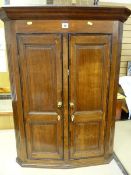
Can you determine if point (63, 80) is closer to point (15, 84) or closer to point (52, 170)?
point (15, 84)

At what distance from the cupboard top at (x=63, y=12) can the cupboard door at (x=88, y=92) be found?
0.68 feet

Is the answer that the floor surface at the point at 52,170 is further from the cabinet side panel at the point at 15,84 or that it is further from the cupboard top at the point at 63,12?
the cupboard top at the point at 63,12

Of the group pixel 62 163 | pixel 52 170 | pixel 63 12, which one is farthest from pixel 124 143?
pixel 63 12

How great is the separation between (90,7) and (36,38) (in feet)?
2.11

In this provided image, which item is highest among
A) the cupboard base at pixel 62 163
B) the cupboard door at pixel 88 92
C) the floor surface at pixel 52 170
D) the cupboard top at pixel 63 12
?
the cupboard top at pixel 63 12

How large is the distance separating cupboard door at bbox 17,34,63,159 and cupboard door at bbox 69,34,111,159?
0.15 m

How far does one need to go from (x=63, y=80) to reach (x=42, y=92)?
0.29 meters

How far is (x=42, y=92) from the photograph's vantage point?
2.30m

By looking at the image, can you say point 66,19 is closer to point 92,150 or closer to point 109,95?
point 109,95

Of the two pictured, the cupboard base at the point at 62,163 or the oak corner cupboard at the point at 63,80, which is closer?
the oak corner cupboard at the point at 63,80

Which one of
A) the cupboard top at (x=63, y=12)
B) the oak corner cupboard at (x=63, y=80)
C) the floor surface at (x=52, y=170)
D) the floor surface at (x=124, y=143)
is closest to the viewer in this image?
the cupboard top at (x=63, y=12)

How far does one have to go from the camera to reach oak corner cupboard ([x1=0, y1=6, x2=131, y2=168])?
81.3 inches

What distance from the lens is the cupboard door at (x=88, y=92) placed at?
7.14 ft

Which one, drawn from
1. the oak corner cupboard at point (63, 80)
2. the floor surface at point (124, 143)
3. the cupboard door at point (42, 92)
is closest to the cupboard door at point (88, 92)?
the oak corner cupboard at point (63, 80)
